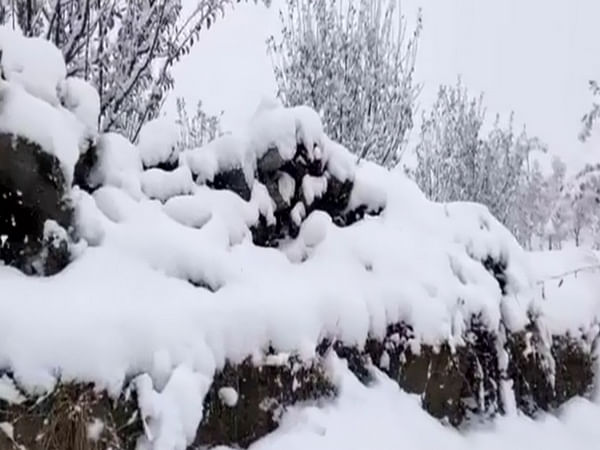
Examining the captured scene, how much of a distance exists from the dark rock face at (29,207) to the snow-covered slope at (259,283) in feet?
0.09

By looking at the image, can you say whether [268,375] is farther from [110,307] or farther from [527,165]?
[527,165]

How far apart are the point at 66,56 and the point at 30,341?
2.56 meters

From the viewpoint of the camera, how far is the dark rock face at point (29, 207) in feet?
9.20

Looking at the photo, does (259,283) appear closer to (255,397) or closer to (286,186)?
(255,397)

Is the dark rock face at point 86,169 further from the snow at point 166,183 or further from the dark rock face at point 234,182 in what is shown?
the dark rock face at point 234,182

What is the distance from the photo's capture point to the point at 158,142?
3.77 metres

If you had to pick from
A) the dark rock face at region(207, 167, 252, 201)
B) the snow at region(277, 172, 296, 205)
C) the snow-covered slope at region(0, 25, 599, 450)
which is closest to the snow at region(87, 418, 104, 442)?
the snow-covered slope at region(0, 25, 599, 450)

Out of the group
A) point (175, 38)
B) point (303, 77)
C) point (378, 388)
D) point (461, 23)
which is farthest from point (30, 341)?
point (461, 23)

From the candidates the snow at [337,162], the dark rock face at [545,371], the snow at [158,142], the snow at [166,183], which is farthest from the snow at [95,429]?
the dark rock face at [545,371]

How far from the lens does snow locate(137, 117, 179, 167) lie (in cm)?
375

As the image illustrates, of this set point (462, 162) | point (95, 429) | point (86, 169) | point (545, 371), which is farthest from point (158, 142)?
point (462, 162)

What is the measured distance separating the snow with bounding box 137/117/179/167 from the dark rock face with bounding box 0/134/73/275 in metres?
0.84

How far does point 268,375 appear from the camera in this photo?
319 cm

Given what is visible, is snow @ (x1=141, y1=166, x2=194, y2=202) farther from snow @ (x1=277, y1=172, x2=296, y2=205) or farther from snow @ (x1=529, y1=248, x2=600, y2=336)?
snow @ (x1=529, y1=248, x2=600, y2=336)
